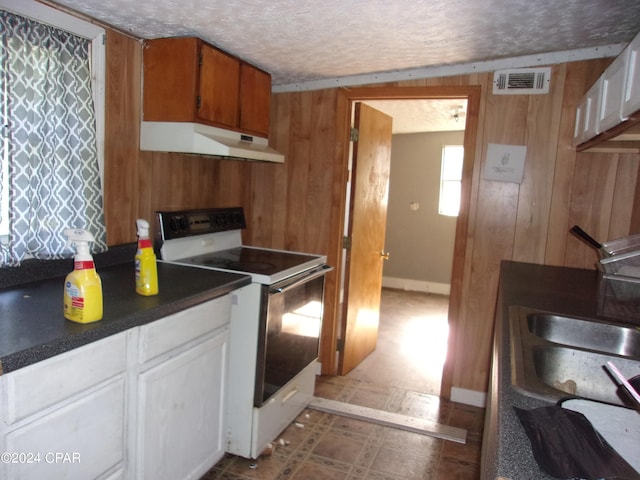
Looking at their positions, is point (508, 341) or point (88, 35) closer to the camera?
point (508, 341)

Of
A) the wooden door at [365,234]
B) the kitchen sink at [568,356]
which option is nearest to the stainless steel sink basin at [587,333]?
the kitchen sink at [568,356]

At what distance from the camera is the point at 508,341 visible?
1.30 meters

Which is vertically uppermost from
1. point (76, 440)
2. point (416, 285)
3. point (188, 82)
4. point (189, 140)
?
point (188, 82)

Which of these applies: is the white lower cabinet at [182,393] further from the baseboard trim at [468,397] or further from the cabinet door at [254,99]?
the baseboard trim at [468,397]

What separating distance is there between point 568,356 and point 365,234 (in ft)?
7.03

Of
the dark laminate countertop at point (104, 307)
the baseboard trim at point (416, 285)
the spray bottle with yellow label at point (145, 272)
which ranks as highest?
the spray bottle with yellow label at point (145, 272)

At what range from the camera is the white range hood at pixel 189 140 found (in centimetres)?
216

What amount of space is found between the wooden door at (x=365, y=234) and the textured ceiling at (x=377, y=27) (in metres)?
0.65

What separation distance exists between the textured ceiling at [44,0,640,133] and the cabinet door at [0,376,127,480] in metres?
1.48

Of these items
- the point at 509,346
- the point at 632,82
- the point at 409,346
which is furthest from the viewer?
the point at 409,346

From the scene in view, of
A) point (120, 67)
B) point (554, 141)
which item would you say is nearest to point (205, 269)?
point (120, 67)

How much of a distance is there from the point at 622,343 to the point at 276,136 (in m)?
2.42

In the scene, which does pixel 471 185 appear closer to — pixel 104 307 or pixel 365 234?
pixel 365 234

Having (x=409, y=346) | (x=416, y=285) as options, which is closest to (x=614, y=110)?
(x=409, y=346)
